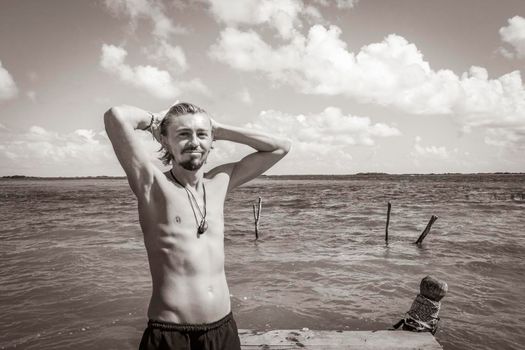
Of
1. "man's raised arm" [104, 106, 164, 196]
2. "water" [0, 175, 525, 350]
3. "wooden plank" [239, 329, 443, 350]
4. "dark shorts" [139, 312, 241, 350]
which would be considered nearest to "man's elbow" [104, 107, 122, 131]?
"man's raised arm" [104, 106, 164, 196]

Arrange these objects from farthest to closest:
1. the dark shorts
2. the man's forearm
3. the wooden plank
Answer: the wooden plank → the man's forearm → the dark shorts

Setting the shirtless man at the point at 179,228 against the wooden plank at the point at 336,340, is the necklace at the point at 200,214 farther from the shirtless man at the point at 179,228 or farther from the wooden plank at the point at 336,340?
the wooden plank at the point at 336,340

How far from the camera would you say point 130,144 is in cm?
244

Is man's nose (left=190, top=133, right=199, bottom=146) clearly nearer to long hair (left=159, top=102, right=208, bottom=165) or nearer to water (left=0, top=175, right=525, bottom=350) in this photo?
long hair (left=159, top=102, right=208, bottom=165)

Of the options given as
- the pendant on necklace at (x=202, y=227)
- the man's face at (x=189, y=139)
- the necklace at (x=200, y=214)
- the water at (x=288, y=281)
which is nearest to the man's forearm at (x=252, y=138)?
the man's face at (x=189, y=139)

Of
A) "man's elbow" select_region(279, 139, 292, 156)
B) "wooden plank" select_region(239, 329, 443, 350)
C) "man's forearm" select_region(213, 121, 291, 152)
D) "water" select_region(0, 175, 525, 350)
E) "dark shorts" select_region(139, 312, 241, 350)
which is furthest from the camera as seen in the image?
"water" select_region(0, 175, 525, 350)

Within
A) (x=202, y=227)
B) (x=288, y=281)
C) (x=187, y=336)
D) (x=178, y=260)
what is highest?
(x=202, y=227)

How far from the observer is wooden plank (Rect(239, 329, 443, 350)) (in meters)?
4.38

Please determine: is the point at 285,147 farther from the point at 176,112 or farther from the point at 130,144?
the point at 130,144

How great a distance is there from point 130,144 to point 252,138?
0.96 metres

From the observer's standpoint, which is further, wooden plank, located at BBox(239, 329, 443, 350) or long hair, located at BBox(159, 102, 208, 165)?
wooden plank, located at BBox(239, 329, 443, 350)

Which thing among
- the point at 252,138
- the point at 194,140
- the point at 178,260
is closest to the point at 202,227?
the point at 178,260

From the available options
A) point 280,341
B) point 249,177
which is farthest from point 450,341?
point 249,177

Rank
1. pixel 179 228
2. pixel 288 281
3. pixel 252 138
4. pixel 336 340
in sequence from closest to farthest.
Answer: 1. pixel 179 228
2. pixel 252 138
3. pixel 336 340
4. pixel 288 281
